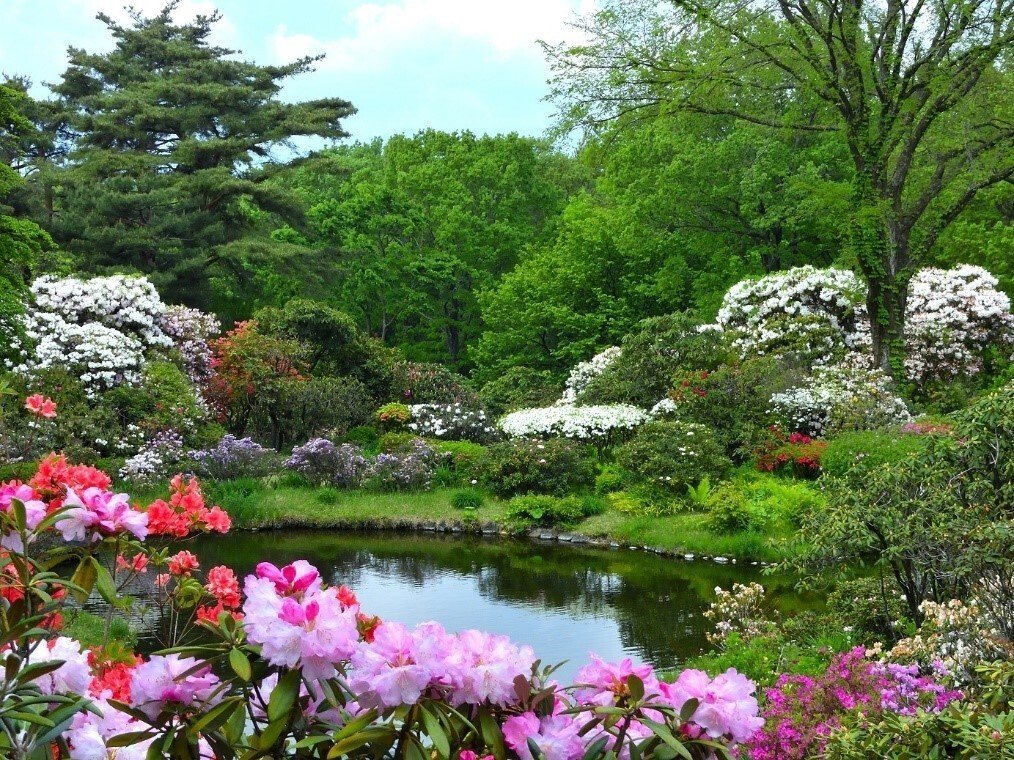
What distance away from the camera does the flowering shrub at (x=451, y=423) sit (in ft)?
59.3

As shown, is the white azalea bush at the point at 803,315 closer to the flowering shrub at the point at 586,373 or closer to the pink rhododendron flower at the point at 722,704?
the flowering shrub at the point at 586,373

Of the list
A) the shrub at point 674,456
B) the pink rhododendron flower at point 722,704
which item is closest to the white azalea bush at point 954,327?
the shrub at point 674,456

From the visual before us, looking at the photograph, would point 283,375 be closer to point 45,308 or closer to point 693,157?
point 45,308

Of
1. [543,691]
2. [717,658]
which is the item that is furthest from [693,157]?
[543,691]

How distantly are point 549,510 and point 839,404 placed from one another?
194 inches

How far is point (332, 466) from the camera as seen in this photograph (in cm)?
1611

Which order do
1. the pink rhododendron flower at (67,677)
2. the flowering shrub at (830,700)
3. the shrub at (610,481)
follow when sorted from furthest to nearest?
1. the shrub at (610,481)
2. the flowering shrub at (830,700)
3. the pink rhododendron flower at (67,677)

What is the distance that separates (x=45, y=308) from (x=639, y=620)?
1228 centimetres

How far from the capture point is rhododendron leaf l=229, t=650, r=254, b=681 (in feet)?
4.56

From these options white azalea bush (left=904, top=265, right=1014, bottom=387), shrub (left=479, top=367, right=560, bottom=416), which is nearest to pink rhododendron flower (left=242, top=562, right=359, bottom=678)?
shrub (left=479, top=367, right=560, bottom=416)

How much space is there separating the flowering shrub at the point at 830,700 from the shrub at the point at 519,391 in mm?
15336

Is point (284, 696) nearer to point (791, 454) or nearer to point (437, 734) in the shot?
point (437, 734)

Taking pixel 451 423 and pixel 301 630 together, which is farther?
pixel 451 423

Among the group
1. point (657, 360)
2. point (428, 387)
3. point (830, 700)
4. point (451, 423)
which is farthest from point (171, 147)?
point (830, 700)
